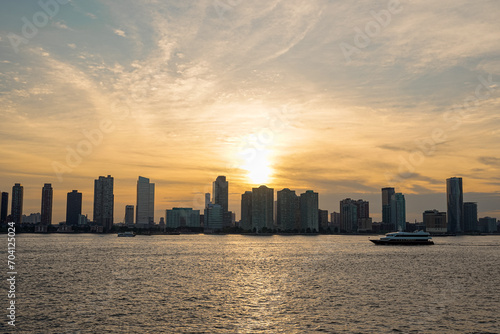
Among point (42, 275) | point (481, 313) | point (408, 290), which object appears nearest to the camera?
point (481, 313)

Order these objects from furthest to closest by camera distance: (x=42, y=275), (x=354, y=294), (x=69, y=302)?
(x=42, y=275), (x=354, y=294), (x=69, y=302)

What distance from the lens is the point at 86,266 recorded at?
133875 mm

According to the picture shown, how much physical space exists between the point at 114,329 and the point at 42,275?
64539mm

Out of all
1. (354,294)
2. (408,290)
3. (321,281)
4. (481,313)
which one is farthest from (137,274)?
(481,313)

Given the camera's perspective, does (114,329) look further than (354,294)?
No

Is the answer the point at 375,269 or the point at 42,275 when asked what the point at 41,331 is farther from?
the point at 375,269

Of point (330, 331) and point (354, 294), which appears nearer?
point (330, 331)

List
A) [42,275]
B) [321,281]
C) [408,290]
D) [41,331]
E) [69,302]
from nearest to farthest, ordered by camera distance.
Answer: [41,331] < [69,302] < [408,290] < [321,281] < [42,275]

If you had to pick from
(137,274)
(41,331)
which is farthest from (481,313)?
(137,274)

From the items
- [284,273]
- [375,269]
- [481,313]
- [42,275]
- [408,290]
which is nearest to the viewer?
[481,313]

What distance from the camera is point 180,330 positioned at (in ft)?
179

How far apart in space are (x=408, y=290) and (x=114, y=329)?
5997 centimetres

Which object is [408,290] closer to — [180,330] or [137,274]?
[180,330]

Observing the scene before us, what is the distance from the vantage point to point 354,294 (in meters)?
81.6
